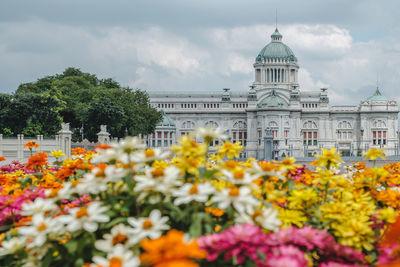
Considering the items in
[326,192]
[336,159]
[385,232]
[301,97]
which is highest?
[301,97]

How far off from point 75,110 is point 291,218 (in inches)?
2100

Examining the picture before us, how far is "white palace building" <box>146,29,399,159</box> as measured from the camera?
9662cm

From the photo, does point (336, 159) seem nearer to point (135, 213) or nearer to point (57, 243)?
point (135, 213)

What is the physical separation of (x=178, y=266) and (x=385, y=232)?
3226 millimetres

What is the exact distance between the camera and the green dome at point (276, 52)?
109m

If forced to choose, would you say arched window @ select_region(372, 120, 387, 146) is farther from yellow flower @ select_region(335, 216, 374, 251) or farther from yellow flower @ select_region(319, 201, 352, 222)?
yellow flower @ select_region(335, 216, 374, 251)

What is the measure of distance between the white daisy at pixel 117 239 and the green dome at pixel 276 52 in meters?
106

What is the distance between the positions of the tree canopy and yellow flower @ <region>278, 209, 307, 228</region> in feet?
156

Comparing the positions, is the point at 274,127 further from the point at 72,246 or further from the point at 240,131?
the point at 72,246

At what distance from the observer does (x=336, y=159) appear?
607 centimetres

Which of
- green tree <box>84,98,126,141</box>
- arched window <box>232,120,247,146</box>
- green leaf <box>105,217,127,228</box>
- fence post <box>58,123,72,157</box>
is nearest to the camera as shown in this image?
green leaf <box>105,217,127,228</box>

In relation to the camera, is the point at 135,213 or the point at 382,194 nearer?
the point at 135,213

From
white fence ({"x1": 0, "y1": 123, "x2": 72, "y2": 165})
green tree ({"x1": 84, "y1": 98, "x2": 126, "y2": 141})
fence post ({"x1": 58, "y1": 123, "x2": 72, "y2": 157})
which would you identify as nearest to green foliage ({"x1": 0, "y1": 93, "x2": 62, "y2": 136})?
green tree ({"x1": 84, "y1": 98, "x2": 126, "y2": 141})

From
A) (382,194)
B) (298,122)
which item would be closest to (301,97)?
(298,122)
